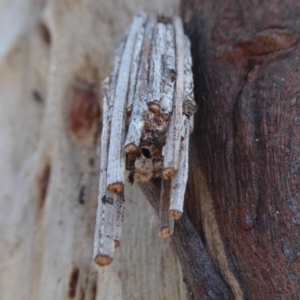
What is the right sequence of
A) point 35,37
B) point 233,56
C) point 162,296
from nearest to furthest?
point 162,296
point 233,56
point 35,37

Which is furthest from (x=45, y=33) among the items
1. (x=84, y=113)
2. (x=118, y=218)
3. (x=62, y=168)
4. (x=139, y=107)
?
(x=118, y=218)

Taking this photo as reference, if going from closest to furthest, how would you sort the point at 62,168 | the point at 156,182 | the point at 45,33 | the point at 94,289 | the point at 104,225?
1. the point at 104,225
2. the point at 156,182
3. the point at 94,289
4. the point at 62,168
5. the point at 45,33

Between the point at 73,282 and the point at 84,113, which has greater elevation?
the point at 84,113

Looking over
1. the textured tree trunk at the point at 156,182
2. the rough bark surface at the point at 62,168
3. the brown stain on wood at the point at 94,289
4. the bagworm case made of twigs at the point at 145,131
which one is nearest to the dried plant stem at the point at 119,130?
the bagworm case made of twigs at the point at 145,131

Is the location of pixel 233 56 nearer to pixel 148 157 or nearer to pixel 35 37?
pixel 148 157

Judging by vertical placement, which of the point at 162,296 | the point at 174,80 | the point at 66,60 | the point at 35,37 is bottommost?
the point at 162,296

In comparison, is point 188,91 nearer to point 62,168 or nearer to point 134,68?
point 134,68

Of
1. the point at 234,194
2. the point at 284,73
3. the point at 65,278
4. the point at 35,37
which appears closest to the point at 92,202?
the point at 65,278

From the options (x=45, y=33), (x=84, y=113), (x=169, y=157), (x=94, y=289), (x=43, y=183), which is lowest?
(x=94, y=289)

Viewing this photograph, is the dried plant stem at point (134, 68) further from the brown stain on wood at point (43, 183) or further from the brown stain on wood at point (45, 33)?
the brown stain on wood at point (45, 33)
